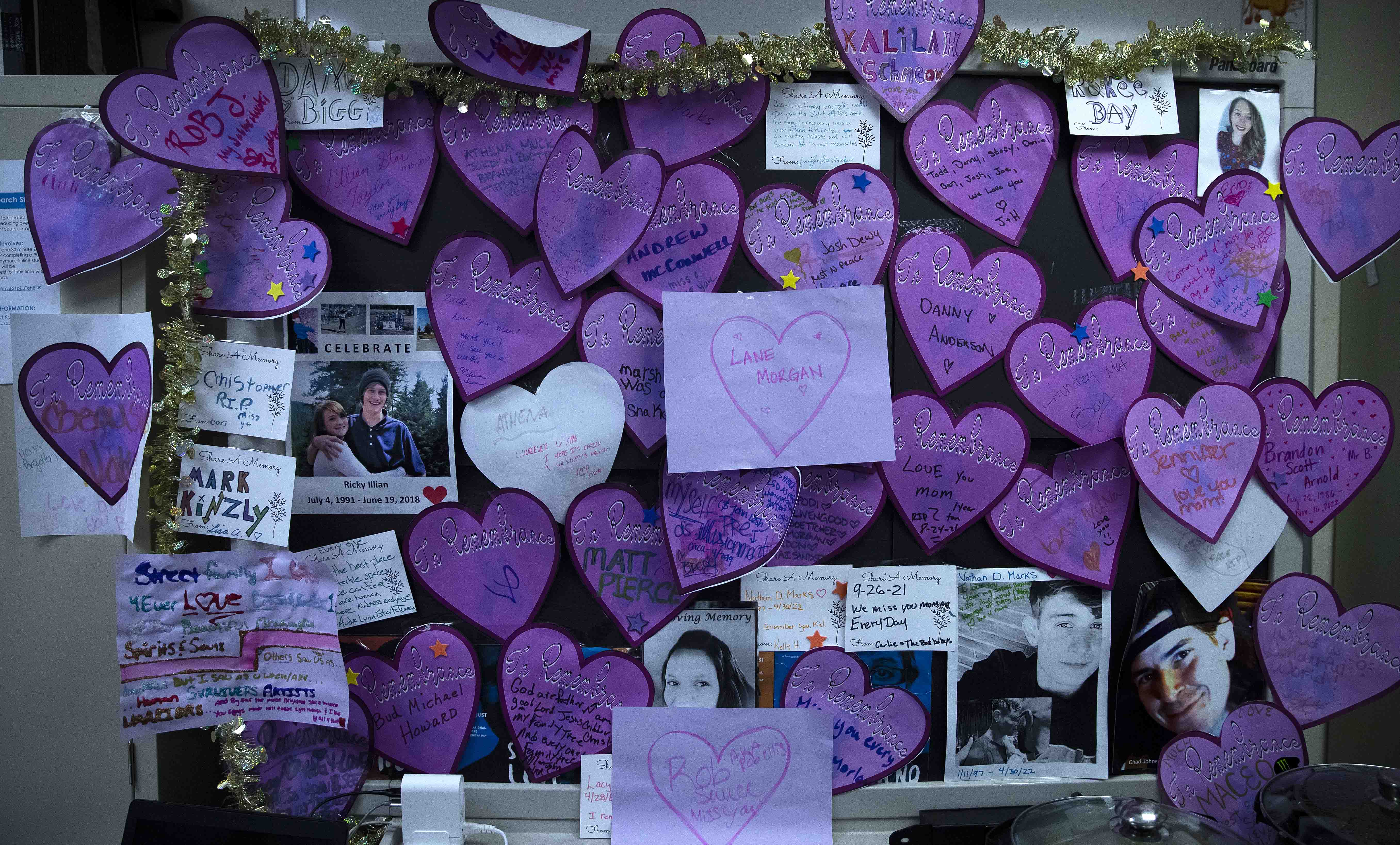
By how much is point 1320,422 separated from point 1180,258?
289 mm

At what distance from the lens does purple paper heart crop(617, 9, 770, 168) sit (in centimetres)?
94

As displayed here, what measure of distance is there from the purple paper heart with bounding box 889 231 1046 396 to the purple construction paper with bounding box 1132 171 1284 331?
16 centimetres

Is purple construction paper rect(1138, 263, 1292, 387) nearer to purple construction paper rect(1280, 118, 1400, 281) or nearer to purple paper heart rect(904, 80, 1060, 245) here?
purple construction paper rect(1280, 118, 1400, 281)

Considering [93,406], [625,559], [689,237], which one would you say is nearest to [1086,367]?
[689,237]

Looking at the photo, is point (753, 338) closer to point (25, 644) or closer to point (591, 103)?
point (591, 103)

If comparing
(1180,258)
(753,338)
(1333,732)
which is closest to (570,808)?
(753,338)

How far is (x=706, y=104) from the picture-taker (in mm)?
941

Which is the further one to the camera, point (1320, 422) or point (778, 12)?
point (778, 12)

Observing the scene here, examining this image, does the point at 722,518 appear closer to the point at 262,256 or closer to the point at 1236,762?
the point at 262,256

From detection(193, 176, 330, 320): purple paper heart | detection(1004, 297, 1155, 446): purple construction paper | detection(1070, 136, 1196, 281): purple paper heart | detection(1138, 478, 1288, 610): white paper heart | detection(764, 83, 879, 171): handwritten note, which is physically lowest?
detection(1138, 478, 1288, 610): white paper heart

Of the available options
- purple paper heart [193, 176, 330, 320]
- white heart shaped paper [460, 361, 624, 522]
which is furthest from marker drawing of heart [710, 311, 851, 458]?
purple paper heart [193, 176, 330, 320]

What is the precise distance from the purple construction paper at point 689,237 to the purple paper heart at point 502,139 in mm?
131

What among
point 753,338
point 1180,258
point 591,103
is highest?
point 591,103

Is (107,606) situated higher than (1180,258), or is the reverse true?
(1180,258)
